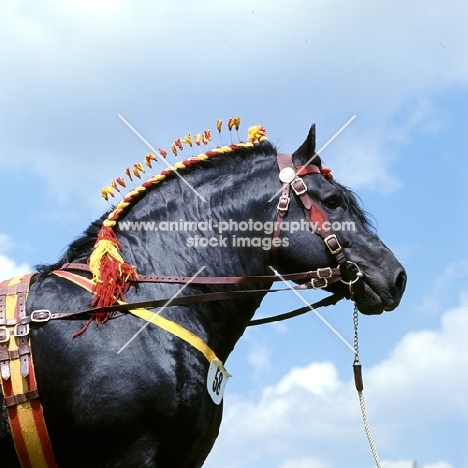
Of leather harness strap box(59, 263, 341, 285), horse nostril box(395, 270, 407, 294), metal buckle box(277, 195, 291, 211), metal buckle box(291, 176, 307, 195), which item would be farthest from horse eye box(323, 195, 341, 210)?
horse nostril box(395, 270, 407, 294)

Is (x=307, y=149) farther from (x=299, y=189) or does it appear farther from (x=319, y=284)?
(x=319, y=284)

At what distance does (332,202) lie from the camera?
25.2ft

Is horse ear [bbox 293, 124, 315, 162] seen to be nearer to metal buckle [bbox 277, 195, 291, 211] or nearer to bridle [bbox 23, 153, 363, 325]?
bridle [bbox 23, 153, 363, 325]

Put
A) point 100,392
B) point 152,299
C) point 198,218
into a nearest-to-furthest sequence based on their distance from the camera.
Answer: point 100,392, point 152,299, point 198,218

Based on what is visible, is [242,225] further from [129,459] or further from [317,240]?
[129,459]

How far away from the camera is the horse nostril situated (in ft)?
24.9

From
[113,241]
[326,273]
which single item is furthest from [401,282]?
[113,241]

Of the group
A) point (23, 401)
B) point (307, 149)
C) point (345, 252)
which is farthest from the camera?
point (307, 149)

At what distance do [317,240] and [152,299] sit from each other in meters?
1.64

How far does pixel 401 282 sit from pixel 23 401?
360cm

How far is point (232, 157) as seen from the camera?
7.91m

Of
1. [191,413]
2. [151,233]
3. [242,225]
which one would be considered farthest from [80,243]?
[191,413]

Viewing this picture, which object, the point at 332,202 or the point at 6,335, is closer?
the point at 6,335

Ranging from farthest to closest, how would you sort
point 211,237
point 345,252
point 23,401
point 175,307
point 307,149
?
point 307,149, point 345,252, point 211,237, point 175,307, point 23,401
